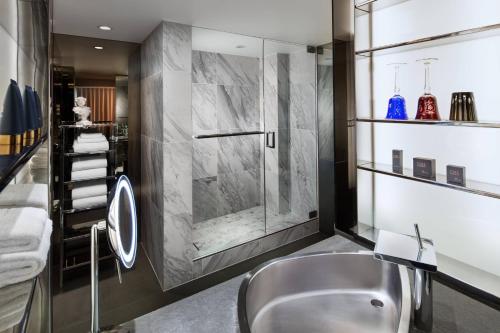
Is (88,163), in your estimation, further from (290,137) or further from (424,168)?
(424,168)

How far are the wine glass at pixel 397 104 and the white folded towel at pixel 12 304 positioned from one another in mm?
1391

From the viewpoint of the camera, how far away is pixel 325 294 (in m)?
1.19

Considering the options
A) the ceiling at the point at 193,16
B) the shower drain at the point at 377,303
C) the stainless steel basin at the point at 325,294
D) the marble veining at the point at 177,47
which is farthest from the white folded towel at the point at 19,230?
the marble veining at the point at 177,47

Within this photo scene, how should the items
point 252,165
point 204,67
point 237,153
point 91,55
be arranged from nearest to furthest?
point 91,55 → point 204,67 → point 237,153 → point 252,165

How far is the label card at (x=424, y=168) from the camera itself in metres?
1.19

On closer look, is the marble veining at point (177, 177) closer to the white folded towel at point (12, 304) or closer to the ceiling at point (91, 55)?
the ceiling at point (91, 55)

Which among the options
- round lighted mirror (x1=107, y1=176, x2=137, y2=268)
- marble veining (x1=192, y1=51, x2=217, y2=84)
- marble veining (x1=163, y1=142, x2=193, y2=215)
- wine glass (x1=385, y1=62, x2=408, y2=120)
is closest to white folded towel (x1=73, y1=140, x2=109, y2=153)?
marble veining (x1=163, y1=142, x2=193, y2=215)

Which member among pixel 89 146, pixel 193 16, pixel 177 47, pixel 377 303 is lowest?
pixel 377 303

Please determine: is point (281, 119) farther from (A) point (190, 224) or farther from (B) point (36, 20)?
(B) point (36, 20)

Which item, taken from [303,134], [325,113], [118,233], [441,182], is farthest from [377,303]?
[303,134]

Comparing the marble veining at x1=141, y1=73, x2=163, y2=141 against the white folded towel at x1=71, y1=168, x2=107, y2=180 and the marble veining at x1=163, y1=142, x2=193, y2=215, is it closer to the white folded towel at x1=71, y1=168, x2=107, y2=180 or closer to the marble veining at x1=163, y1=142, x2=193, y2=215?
the marble veining at x1=163, y1=142, x2=193, y2=215

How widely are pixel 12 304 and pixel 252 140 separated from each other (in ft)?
10.7

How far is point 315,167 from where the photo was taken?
12.2ft

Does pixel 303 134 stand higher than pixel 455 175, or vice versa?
pixel 303 134
